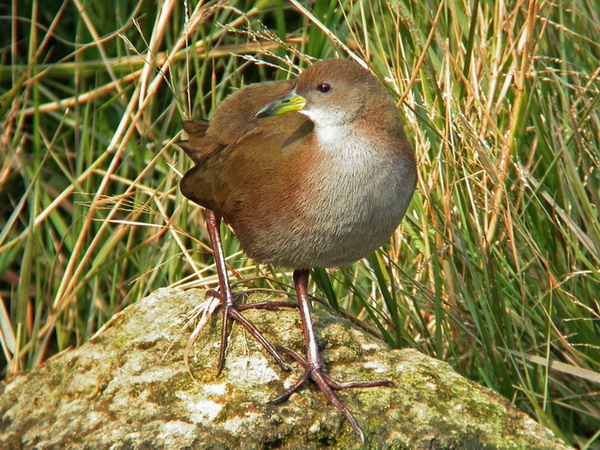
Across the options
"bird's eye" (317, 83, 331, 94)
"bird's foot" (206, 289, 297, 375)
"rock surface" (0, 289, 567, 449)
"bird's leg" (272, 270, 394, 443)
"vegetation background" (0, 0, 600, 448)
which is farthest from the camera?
"vegetation background" (0, 0, 600, 448)

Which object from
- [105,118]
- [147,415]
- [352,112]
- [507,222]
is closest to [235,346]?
[147,415]

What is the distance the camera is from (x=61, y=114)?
448 centimetres

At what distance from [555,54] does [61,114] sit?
2498 millimetres

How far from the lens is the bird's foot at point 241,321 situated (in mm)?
2770

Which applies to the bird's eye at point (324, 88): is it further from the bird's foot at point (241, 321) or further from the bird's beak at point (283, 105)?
the bird's foot at point (241, 321)

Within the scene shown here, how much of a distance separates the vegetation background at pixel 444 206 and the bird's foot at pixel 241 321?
0.62 ft

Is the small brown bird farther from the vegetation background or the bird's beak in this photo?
the vegetation background

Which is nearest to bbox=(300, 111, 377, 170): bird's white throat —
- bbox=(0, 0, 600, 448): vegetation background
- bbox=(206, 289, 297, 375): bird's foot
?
bbox=(0, 0, 600, 448): vegetation background

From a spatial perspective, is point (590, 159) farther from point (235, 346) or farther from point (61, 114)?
point (61, 114)

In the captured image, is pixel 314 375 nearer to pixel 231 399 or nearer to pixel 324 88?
pixel 231 399

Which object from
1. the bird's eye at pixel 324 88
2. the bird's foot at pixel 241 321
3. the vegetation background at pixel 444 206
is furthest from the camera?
the vegetation background at pixel 444 206

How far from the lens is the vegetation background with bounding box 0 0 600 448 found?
323cm

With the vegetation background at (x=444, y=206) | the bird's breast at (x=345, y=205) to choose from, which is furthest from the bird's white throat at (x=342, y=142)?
the vegetation background at (x=444, y=206)

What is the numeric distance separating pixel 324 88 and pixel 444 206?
0.73 m
